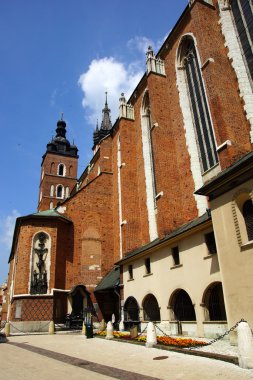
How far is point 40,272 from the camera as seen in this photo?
23.0m

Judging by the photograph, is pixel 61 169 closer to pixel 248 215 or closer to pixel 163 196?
pixel 163 196

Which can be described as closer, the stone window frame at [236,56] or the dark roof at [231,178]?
the dark roof at [231,178]

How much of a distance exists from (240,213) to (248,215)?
27 centimetres

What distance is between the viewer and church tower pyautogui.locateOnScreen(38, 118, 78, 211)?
48625 millimetres

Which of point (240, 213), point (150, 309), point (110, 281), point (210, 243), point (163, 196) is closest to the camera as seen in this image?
point (240, 213)

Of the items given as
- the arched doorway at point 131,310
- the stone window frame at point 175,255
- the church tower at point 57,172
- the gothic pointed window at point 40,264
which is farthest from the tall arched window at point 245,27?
the church tower at point 57,172

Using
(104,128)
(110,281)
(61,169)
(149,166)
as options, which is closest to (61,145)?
(61,169)

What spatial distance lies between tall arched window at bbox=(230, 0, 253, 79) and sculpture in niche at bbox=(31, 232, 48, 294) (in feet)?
58.5

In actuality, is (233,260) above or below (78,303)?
above

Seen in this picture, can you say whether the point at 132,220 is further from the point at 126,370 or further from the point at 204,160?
the point at 126,370

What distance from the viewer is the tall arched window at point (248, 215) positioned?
9.81m

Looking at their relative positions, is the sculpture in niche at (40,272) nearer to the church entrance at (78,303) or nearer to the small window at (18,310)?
the small window at (18,310)

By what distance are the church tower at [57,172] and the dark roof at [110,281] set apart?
83.0 ft

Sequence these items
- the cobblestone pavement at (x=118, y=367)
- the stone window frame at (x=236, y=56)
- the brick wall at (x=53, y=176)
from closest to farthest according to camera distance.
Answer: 1. the cobblestone pavement at (x=118, y=367)
2. the stone window frame at (x=236, y=56)
3. the brick wall at (x=53, y=176)
